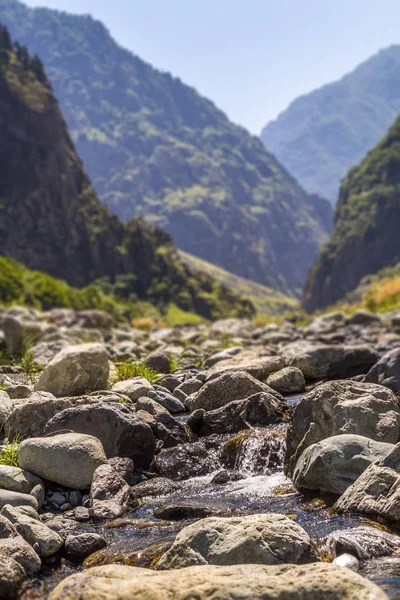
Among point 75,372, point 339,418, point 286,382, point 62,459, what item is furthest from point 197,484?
point 286,382

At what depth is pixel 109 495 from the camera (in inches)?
301

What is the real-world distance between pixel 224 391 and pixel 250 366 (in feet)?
6.80

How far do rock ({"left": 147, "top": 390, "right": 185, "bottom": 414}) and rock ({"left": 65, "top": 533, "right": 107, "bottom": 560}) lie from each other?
494 centimetres

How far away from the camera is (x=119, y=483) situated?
7.89 m

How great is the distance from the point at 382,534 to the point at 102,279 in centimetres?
9461

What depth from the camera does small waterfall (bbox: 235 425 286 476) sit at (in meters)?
8.89

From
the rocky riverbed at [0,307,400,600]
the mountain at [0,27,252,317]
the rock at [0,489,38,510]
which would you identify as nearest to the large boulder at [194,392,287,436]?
the rocky riverbed at [0,307,400,600]

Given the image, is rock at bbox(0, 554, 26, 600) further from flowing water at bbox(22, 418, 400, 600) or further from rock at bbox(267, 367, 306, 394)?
rock at bbox(267, 367, 306, 394)

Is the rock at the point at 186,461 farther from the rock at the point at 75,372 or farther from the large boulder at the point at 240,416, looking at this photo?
the rock at the point at 75,372

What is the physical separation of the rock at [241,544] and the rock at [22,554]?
124 cm

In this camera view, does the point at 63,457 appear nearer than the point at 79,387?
Yes

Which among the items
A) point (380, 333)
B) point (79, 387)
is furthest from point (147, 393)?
point (380, 333)

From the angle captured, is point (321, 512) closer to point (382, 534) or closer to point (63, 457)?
point (382, 534)

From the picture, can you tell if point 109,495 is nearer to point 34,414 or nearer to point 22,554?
point 22,554
